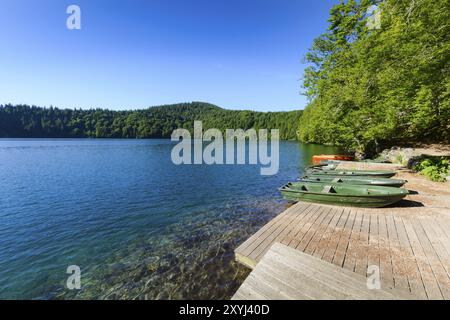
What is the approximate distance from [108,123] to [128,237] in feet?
506

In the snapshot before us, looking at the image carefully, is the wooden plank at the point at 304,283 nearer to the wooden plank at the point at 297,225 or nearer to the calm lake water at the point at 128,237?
Result: the wooden plank at the point at 297,225

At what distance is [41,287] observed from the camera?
564cm

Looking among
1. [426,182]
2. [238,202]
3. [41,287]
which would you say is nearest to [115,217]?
[41,287]

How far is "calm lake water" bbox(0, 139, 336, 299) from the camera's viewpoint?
18.0ft

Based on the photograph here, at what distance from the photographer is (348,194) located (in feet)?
26.9

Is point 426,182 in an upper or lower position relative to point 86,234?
upper

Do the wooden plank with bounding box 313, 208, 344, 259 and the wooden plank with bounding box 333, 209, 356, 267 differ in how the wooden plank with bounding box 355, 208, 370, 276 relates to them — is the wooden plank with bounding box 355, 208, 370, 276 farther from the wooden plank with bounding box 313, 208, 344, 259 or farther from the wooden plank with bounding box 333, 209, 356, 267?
the wooden plank with bounding box 313, 208, 344, 259

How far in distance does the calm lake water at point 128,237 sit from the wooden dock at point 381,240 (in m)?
1.73

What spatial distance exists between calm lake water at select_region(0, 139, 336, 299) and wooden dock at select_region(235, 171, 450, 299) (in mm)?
1728

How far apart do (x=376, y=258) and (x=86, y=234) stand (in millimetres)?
10358

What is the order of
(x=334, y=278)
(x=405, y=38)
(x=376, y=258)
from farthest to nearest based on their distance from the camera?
(x=405, y=38)
(x=376, y=258)
(x=334, y=278)

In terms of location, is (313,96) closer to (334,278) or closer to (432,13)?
(432,13)

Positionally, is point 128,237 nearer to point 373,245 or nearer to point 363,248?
point 363,248

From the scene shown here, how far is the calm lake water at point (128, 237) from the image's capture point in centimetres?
550
